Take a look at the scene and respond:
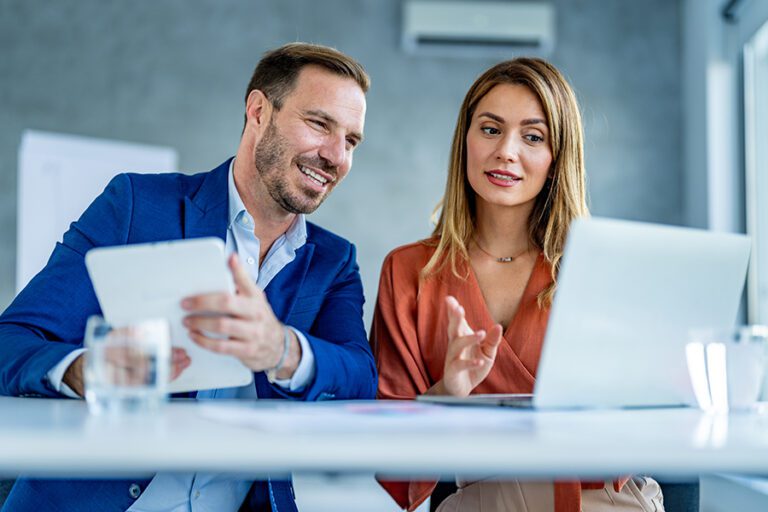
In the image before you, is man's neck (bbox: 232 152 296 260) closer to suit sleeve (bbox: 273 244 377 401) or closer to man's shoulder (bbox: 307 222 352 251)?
A: man's shoulder (bbox: 307 222 352 251)

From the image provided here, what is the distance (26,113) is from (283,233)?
2917 mm

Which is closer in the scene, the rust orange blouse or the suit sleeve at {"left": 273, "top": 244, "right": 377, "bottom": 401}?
the suit sleeve at {"left": 273, "top": 244, "right": 377, "bottom": 401}

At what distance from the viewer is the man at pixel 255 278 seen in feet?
4.37

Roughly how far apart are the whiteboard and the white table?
3.29m

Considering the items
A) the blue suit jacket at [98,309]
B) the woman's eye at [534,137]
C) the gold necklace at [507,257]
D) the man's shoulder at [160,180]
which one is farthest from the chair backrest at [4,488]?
the woman's eye at [534,137]

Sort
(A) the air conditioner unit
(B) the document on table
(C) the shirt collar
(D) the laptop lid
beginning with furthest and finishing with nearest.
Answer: (A) the air conditioner unit < (C) the shirt collar < (D) the laptop lid < (B) the document on table

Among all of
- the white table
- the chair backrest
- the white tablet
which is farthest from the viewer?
the chair backrest

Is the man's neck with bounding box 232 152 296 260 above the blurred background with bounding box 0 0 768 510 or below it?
below

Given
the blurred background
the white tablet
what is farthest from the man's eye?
the blurred background

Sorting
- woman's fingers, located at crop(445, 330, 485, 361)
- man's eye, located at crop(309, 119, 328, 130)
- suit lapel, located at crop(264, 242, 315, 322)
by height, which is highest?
man's eye, located at crop(309, 119, 328, 130)

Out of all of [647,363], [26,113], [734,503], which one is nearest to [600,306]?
[647,363]

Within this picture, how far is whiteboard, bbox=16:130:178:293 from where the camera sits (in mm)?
4008

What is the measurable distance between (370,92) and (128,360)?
137 inches

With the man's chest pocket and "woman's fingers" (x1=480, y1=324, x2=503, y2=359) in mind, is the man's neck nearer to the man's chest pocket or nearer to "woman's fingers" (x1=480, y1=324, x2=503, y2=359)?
Answer: the man's chest pocket
